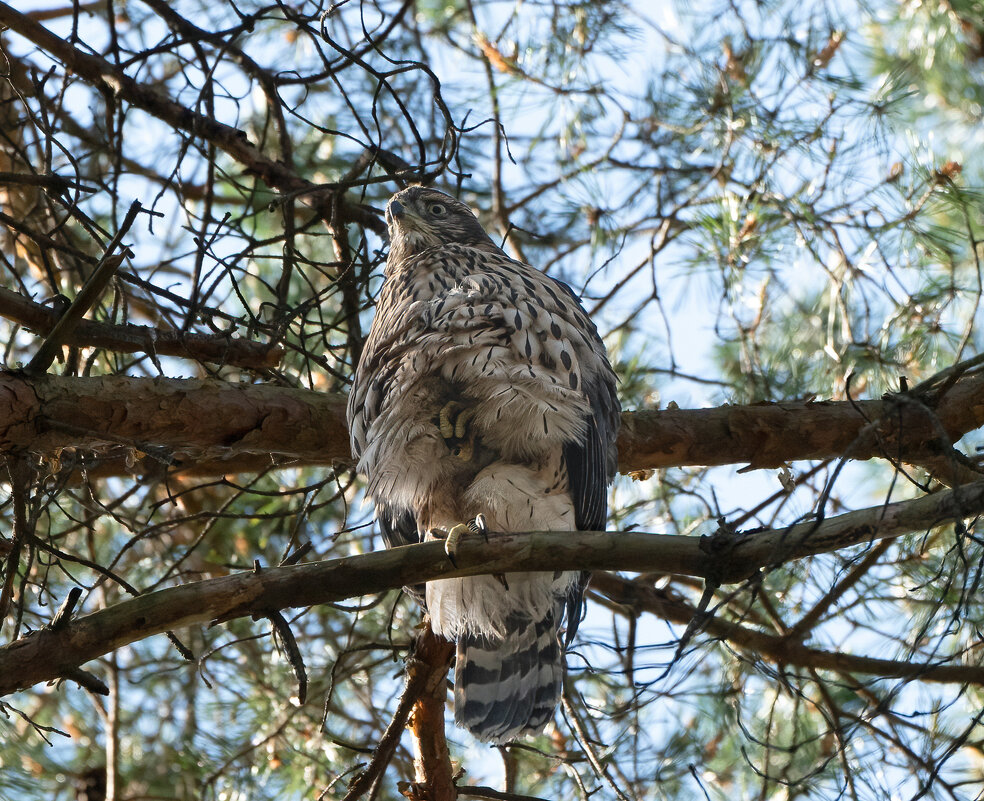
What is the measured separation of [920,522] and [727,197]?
2.52 meters

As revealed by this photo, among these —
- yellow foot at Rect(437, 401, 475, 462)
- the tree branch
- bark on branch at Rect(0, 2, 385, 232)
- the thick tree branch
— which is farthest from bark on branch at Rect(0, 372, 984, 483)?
bark on branch at Rect(0, 2, 385, 232)

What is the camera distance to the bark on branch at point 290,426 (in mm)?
2602

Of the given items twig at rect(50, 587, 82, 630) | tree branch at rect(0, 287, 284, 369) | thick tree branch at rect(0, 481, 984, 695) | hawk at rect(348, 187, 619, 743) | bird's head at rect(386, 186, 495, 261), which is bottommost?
twig at rect(50, 587, 82, 630)

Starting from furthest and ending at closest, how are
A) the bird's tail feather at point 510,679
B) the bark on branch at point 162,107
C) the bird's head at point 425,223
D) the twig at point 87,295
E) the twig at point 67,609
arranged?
the bird's head at point 425,223
the bark on branch at point 162,107
the bird's tail feather at point 510,679
the twig at point 87,295
the twig at point 67,609

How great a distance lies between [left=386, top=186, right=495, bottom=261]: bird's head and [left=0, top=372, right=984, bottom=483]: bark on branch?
37.0 inches

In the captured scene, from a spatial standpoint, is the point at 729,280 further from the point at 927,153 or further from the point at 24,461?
the point at 24,461

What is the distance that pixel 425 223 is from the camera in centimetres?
390

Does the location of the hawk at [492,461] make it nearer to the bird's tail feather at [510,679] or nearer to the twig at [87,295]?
the bird's tail feather at [510,679]

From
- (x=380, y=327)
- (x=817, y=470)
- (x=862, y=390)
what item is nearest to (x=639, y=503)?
(x=817, y=470)

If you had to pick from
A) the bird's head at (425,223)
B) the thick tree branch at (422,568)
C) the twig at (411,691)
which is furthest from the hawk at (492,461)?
the bird's head at (425,223)

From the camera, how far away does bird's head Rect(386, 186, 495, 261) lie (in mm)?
3867

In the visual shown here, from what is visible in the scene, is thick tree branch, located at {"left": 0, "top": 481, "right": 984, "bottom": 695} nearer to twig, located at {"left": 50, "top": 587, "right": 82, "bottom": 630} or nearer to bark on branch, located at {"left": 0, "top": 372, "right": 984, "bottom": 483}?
twig, located at {"left": 50, "top": 587, "right": 82, "bottom": 630}

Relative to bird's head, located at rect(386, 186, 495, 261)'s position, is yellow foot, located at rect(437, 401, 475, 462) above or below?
below

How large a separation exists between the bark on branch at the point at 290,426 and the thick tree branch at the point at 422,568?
1.96 ft
